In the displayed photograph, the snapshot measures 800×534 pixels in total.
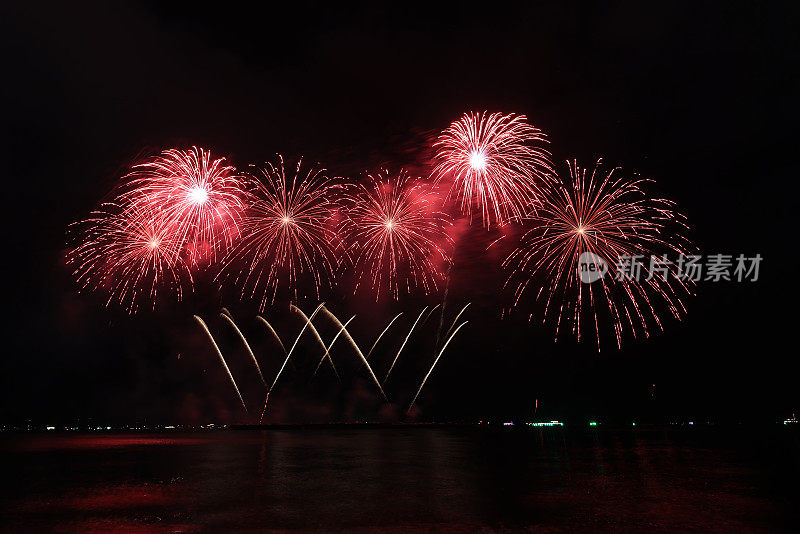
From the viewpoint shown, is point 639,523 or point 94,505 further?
point 94,505

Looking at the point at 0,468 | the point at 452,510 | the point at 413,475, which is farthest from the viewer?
the point at 0,468

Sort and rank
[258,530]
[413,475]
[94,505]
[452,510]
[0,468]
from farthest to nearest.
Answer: [0,468]
[413,475]
[94,505]
[452,510]
[258,530]

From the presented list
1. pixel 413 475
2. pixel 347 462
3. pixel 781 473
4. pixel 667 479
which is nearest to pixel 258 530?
pixel 413 475

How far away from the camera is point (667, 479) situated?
74.5ft

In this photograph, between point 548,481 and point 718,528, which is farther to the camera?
point 548,481

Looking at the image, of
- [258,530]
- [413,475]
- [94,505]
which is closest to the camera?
[258,530]

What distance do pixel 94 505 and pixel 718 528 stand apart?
1494cm

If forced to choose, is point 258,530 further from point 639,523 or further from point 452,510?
point 639,523

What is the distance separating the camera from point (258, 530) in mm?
12898

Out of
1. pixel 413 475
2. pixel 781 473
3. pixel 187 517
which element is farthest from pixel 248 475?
pixel 781 473

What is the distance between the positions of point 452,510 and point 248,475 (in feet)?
37.4

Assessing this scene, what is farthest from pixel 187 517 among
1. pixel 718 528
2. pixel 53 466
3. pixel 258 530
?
pixel 53 466

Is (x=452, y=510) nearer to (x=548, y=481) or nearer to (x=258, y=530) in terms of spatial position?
(x=258, y=530)

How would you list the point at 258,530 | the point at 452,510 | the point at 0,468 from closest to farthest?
1. the point at 258,530
2. the point at 452,510
3. the point at 0,468
